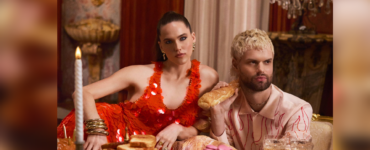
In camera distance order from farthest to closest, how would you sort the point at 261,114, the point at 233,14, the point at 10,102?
the point at 233,14 → the point at 261,114 → the point at 10,102

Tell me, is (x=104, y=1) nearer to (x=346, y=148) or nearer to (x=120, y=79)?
(x=120, y=79)

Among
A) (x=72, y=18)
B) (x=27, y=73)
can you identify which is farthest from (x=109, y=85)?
(x=72, y=18)

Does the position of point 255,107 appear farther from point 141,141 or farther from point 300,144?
point 141,141

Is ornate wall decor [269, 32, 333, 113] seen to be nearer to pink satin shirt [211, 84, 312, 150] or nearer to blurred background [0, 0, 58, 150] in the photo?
pink satin shirt [211, 84, 312, 150]

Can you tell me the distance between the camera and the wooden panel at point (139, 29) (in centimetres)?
374

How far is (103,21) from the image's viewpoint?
4.72m

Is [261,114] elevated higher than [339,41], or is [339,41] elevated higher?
[339,41]

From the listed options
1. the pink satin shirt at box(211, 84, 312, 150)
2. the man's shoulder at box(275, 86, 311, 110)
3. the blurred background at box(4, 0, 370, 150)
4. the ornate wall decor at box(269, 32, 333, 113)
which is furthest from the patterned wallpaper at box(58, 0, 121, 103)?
the man's shoulder at box(275, 86, 311, 110)

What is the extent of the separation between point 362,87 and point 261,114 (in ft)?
3.55

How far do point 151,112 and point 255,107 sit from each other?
53cm

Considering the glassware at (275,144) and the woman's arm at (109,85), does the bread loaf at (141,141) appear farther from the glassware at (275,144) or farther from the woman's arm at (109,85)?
the woman's arm at (109,85)

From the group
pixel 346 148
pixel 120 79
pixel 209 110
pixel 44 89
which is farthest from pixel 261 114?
pixel 44 89

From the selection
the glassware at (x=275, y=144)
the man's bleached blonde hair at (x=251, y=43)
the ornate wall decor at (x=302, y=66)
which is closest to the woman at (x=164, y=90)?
the man's bleached blonde hair at (x=251, y=43)

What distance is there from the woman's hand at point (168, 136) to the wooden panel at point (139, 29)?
204 cm
